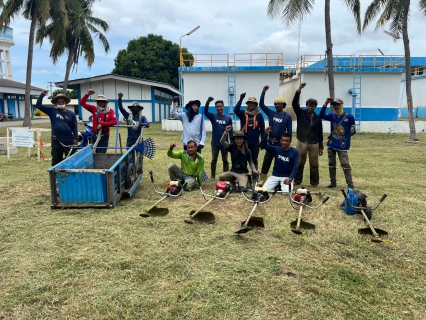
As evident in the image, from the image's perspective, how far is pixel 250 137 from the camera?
240 inches

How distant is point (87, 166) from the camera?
18.8 feet

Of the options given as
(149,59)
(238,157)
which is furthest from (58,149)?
(149,59)

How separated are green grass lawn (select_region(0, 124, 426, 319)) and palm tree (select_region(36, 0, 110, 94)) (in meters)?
16.9

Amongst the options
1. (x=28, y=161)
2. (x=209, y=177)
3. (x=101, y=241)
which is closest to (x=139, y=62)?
(x=28, y=161)

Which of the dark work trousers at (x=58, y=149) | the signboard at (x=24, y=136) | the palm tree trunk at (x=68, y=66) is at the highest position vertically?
the palm tree trunk at (x=68, y=66)

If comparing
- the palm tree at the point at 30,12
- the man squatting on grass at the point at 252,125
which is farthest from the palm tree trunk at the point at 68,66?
the man squatting on grass at the point at 252,125

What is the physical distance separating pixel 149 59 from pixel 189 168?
1205 inches

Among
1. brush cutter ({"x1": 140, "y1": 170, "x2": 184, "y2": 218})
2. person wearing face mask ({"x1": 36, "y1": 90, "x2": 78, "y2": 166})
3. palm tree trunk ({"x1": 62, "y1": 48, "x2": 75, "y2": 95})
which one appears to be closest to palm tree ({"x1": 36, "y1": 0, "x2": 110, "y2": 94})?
palm tree trunk ({"x1": 62, "y1": 48, "x2": 75, "y2": 95})

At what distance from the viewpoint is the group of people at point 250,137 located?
18.5 feet

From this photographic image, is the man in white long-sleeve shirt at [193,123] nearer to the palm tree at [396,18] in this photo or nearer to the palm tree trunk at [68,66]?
the palm tree at [396,18]

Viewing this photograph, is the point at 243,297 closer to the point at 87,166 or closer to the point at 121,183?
the point at 121,183

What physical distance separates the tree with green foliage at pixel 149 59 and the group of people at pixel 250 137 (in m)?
29.2

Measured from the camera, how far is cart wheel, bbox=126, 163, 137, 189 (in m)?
5.55

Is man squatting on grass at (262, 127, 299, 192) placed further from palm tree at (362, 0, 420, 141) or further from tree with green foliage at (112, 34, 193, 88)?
tree with green foliage at (112, 34, 193, 88)
